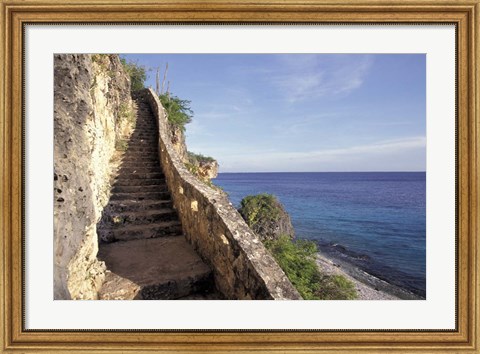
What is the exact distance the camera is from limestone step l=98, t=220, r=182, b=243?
3557 millimetres

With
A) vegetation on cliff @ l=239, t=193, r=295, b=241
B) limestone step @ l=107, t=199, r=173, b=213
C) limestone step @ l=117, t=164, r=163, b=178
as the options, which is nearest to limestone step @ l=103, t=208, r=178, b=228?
limestone step @ l=107, t=199, r=173, b=213

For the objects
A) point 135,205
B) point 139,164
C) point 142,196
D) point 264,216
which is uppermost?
point 139,164

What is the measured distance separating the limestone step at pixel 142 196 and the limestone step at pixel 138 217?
493 mm

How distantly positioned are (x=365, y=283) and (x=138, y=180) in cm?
1661

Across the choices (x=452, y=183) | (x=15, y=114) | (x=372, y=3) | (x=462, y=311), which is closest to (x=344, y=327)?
(x=462, y=311)

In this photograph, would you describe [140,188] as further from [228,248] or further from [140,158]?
[228,248]

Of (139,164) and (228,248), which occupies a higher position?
(139,164)

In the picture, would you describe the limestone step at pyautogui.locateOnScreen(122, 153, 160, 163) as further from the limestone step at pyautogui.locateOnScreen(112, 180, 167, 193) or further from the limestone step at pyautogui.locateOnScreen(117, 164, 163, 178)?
the limestone step at pyautogui.locateOnScreen(112, 180, 167, 193)

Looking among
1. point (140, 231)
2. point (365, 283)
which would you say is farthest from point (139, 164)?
point (365, 283)

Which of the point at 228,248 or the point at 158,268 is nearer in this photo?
the point at 228,248

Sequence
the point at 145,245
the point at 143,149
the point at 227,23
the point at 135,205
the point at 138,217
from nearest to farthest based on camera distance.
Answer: the point at 227,23, the point at 145,245, the point at 138,217, the point at 135,205, the point at 143,149

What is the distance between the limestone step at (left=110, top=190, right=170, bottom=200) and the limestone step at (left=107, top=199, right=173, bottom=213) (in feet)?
0.51

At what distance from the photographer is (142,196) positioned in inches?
182

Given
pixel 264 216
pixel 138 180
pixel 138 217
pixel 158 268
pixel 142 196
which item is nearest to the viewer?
pixel 158 268
